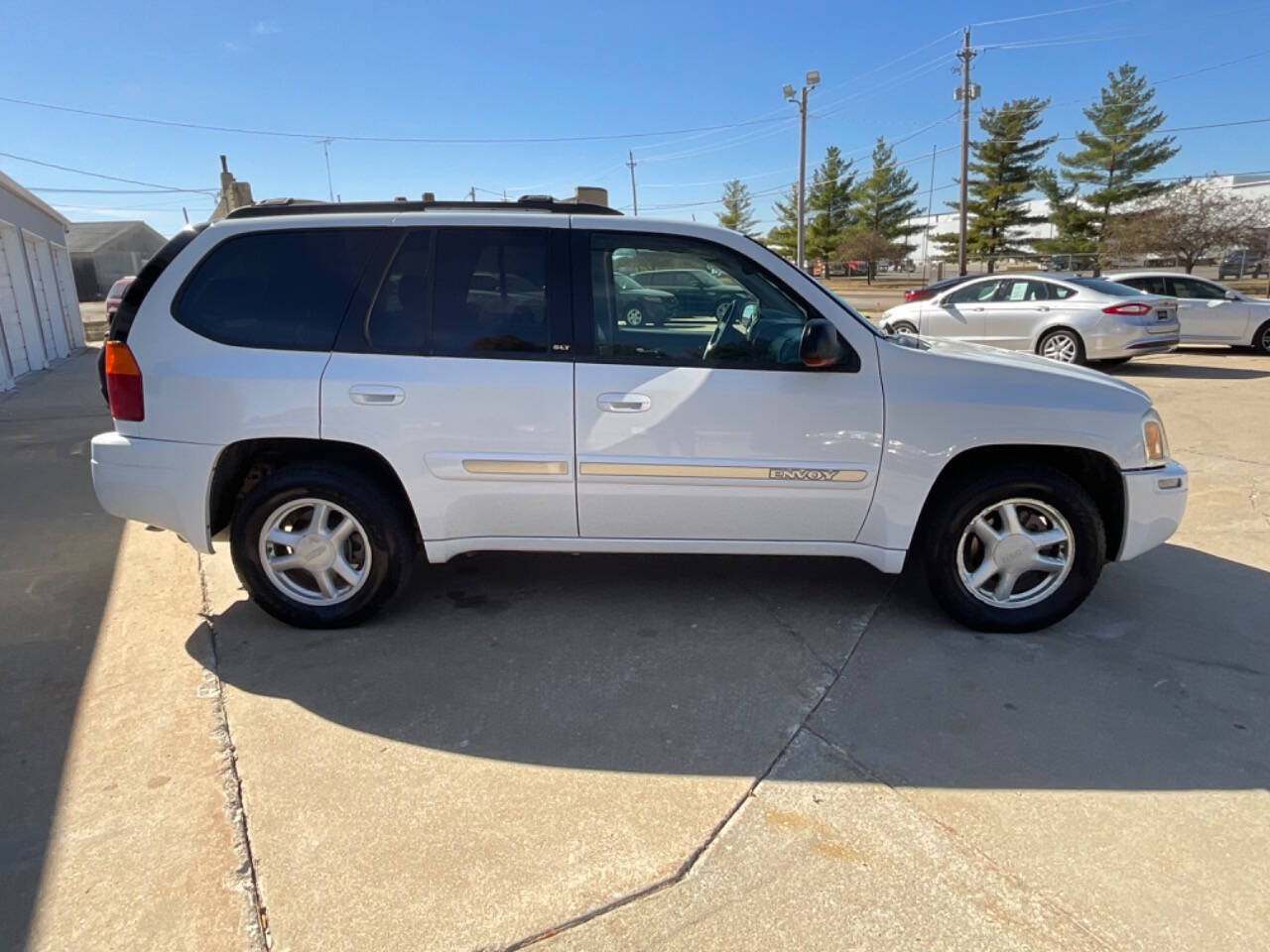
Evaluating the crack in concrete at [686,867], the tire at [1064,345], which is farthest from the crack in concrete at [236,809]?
the tire at [1064,345]

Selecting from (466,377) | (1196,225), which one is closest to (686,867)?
(466,377)

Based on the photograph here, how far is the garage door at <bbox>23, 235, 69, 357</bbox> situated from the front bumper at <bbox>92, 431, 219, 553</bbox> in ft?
49.6

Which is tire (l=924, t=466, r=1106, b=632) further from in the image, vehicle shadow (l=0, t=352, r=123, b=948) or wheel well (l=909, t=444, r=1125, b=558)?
vehicle shadow (l=0, t=352, r=123, b=948)

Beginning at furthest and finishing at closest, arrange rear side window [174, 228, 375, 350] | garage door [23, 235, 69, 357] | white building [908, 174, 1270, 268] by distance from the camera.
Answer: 1. white building [908, 174, 1270, 268]
2. garage door [23, 235, 69, 357]
3. rear side window [174, 228, 375, 350]

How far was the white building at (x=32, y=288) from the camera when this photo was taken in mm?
13039

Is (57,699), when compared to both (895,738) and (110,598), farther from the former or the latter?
(895,738)

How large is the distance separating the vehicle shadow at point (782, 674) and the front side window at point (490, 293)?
4.39ft

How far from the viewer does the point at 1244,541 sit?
489cm

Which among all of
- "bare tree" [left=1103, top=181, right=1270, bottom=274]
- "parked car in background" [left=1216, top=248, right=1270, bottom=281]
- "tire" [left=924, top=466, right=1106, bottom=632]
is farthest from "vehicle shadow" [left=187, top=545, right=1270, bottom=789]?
"parked car in background" [left=1216, top=248, right=1270, bottom=281]

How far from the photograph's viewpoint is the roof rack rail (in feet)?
12.1

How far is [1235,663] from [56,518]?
6.96m

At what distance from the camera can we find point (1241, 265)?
134ft

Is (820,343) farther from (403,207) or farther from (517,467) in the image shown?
(403,207)

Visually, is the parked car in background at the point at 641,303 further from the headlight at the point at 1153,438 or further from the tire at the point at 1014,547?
the headlight at the point at 1153,438
